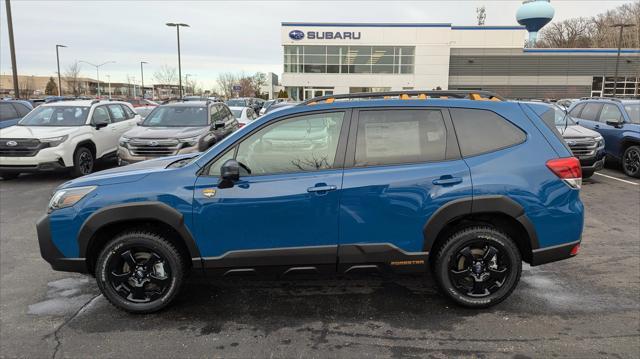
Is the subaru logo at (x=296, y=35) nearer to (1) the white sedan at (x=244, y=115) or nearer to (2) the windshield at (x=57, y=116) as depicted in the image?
(1) the white sedan at (x=244, y=115)

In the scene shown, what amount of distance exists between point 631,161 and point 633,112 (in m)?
1.24

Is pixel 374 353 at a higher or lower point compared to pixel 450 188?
lower

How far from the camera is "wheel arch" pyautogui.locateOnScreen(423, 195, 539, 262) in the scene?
12.0ft

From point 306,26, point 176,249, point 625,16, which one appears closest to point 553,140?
point 176,249

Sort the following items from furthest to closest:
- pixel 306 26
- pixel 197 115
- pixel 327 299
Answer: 1. pixel 306 26
2. pixel 197 115
3. pixel 327 299

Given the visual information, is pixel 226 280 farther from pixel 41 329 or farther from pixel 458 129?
pixel 458 129

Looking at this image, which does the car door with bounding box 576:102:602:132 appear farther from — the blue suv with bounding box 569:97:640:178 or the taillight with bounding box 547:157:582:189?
the taillight with bounding box 547:157:582:189

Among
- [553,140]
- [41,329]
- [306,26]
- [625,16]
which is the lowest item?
[41,329]

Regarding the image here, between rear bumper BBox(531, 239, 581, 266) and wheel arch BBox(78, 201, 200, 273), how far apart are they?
110 inches

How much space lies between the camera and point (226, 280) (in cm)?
466

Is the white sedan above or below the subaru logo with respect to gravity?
below

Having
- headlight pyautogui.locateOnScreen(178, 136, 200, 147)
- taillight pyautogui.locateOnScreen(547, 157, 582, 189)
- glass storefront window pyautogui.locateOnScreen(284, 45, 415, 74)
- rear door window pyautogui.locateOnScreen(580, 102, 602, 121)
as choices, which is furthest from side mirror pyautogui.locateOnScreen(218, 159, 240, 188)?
glass storefront window pyautogui.locateOnScreen(284, 45, 415, 74)

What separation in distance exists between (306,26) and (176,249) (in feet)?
163

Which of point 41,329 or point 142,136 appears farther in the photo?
point 142,136
